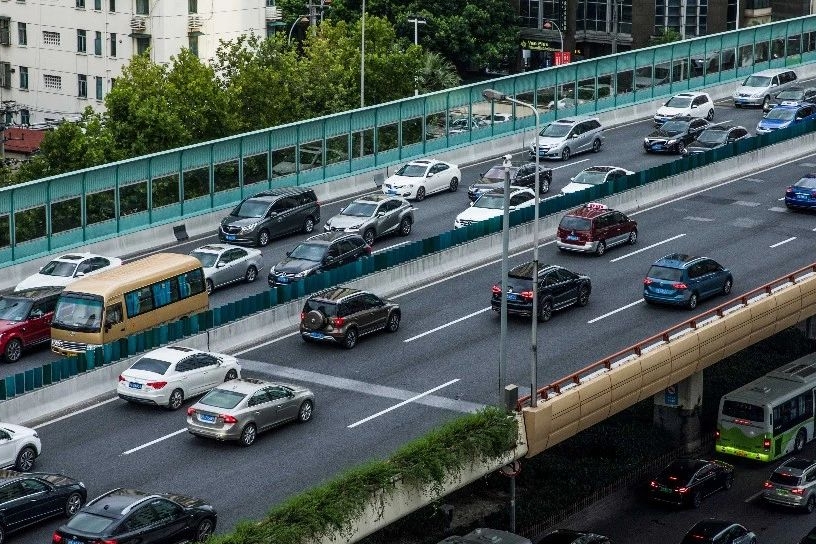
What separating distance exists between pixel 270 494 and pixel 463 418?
225 inches

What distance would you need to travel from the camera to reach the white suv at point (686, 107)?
86.5 m

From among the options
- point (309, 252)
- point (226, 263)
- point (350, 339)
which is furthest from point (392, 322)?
point (226, 263)

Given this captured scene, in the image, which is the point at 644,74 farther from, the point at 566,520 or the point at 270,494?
the point at 270,494

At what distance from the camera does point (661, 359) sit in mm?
50438

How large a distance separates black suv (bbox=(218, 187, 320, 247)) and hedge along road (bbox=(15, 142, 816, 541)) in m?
8.16

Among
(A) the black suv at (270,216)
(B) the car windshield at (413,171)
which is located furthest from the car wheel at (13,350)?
(B) the car windshield at (413,171)

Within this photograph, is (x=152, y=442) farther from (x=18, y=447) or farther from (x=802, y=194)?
(x=802, y=194)

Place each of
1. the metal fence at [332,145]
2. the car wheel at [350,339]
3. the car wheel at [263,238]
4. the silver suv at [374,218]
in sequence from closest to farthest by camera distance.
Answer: the car wheel at [350,339] → the metal fence at [332,145] → the car wheel at [263,238] → the silver suv at [374,218]

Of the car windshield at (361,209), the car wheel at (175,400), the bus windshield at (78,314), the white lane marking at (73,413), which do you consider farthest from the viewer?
the car windshield at (361,209)

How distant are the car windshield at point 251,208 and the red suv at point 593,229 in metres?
11.3

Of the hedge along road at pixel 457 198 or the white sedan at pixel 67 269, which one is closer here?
the white sedan at pixel 67 269

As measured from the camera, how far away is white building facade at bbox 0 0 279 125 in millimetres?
114438

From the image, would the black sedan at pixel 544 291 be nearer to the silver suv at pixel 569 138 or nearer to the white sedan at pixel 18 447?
the white sedan at pixel 18 447

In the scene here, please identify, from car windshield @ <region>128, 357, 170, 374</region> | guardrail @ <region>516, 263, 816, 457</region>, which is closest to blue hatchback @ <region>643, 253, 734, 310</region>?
guardrail @ <region>516, 263, 816, 457</region>
